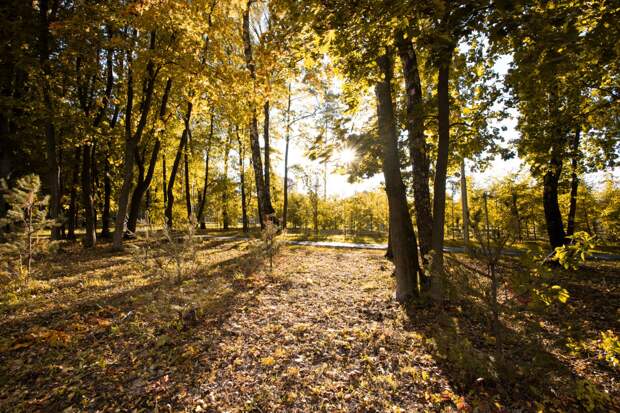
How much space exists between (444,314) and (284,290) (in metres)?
3.87

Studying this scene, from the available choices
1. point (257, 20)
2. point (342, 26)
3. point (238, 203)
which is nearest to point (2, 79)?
point (257, 20)

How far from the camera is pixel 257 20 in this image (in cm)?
1559

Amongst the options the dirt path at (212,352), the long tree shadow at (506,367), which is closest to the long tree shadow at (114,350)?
the dirt path at (212,352)

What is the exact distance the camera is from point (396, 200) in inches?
250

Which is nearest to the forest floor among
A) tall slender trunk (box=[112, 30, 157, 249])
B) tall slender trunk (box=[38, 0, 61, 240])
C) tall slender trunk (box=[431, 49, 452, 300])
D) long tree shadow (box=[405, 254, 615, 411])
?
long tree shadow (box=[405, 254, 615, 411])

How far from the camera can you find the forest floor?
127 inches

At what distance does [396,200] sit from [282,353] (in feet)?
13.5

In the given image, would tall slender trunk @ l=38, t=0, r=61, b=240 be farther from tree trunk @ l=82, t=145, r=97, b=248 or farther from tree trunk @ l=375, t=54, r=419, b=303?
tree trunk @ l=375, t=54, r=419, b=303

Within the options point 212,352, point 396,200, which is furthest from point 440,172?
point 212,352

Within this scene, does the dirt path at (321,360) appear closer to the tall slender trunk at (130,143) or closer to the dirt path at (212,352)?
the dirt path at (212,352)

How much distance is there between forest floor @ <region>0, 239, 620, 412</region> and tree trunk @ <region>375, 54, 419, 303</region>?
0.59 metres

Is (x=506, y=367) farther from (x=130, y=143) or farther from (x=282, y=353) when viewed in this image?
(x=130, y=143)

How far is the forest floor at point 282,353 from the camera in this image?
3.24m

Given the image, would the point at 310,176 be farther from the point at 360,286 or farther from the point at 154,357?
the point at 154,357
